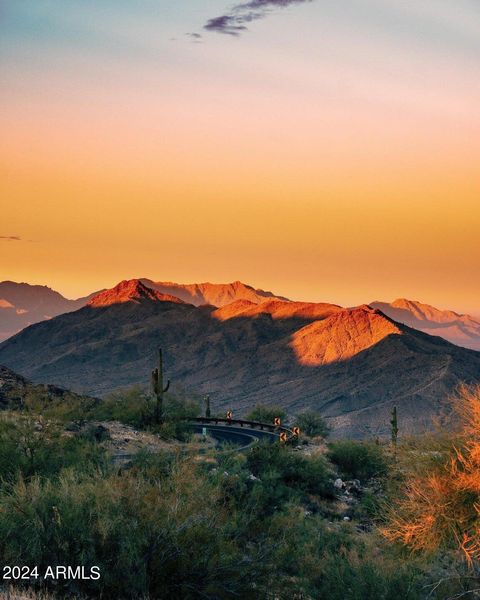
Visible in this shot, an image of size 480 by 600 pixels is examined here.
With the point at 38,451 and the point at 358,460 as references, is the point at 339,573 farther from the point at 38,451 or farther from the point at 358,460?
the point at 358,460

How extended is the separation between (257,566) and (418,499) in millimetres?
4267

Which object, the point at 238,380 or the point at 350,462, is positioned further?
the point at 238,380

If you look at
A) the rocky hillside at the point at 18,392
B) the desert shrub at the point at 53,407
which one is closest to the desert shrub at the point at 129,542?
the desert shrub at the point at 53,407

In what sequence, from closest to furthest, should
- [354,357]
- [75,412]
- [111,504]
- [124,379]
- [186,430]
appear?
[111,504] → [75,412] → [186,430] → [354,357] → [124,379]

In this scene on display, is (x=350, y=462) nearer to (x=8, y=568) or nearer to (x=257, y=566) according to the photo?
(x=257, y=566)

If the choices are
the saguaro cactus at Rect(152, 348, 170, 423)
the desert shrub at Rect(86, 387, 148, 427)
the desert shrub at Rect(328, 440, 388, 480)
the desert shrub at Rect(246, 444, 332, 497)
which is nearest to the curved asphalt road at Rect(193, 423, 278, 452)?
the saguaro cactus at Rect(152, 348, 170, 423)

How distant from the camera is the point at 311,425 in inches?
2810

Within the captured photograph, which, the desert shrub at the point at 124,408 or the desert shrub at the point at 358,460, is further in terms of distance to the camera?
the desert shrub at the point at 124,408

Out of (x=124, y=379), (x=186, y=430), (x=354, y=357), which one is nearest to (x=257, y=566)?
(x=186, y=430)

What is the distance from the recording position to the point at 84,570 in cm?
1505

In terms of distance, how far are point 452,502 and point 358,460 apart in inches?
916

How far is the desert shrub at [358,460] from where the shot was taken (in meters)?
39.8

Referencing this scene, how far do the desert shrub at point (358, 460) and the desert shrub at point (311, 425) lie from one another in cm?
2752

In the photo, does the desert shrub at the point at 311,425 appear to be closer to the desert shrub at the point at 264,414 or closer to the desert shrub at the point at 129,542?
the desert shrub at the point at 264,414
